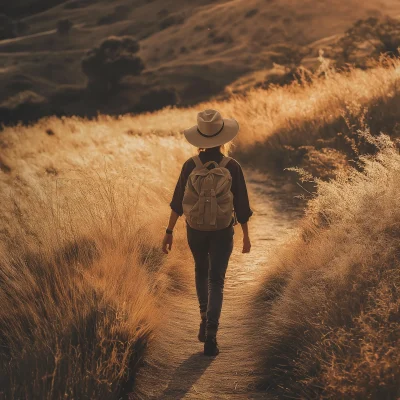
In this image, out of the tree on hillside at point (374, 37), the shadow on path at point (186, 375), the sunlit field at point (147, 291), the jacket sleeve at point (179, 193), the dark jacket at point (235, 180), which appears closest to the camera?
the sunlit field at point (147, 291)

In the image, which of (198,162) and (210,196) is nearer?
(210,196)

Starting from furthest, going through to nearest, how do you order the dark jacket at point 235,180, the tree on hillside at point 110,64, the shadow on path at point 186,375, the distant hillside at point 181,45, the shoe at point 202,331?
the tree on hillside at point 110,64 < the distant hillside at point 181,45 < the shoe at point 202,331 < the dark jacket at point 235,180 < the shadow on path at point 186,375

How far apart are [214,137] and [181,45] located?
7557 cm

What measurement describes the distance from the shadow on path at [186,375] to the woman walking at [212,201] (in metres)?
0.10

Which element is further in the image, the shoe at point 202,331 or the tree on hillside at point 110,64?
the tree on hillside at point 110,64

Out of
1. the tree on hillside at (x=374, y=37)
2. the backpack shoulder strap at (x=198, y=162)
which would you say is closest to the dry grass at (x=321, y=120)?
the backpack shoulder strap at (x=198, y=162)

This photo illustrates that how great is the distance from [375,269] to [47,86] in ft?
199

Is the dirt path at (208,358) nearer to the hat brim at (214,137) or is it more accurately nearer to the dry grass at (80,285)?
the dry grass at (80,285)

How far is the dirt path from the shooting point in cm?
433

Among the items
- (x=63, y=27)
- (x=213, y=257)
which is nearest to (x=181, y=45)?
(x=63, y=27)

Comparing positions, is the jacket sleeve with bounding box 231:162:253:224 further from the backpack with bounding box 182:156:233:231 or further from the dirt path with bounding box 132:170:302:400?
the dirt path with bounding box 132:170:302:400

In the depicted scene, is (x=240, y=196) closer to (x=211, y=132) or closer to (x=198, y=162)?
(x=198, y=162)

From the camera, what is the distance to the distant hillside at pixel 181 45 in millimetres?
54938

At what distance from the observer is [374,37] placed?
3203cm
